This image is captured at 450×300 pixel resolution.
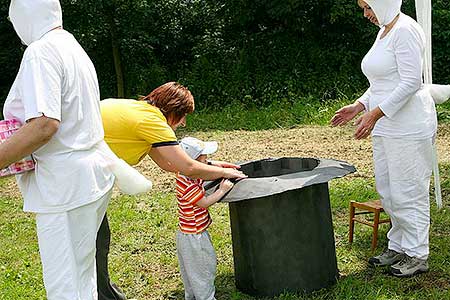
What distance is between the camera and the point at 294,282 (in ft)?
12.4

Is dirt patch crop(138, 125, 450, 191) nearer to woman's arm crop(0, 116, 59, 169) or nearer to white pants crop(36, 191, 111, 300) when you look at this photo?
white pants crop(36, 191, 111, 300)

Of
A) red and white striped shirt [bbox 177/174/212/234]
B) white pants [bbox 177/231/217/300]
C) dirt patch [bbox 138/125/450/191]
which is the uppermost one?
red and white striped shirt [bbox 177/174/212/234]

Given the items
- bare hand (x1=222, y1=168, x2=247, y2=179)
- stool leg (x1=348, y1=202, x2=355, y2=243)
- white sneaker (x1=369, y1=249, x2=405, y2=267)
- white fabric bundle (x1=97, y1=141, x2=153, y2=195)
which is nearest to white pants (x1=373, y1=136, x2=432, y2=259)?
white sneaker (x1=369, y1=249, x2=405, y2=267)

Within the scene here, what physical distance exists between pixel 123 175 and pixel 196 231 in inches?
40.0

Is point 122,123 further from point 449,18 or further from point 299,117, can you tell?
point 449,18

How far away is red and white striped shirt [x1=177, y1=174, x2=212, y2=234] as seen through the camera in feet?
12.1

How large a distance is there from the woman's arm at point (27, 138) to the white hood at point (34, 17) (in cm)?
A: 36

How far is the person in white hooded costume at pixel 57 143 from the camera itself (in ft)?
7.97

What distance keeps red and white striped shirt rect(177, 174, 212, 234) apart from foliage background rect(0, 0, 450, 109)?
8191 millimetres

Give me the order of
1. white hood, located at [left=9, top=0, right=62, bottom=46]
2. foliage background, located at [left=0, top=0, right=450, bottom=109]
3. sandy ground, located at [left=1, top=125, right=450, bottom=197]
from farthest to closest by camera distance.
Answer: foliage background, located at [left=0, top=0, right=450, bottom=109] → sandy ground, located at [left=1, top=125, right=450, bottom=197] → white hood, located at [left=9, top=0, right=62, bottom=46]

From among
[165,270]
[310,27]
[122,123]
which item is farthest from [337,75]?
[122,123]

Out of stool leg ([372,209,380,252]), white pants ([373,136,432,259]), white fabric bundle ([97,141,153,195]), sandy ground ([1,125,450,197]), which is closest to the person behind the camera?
white fabric bundle ([97,141,153,195])

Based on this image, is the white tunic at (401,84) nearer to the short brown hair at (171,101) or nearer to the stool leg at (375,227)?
the stool leg at (375,227)

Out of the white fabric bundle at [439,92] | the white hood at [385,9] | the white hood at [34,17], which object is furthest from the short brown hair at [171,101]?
the white fabric bundle at [439,92]
